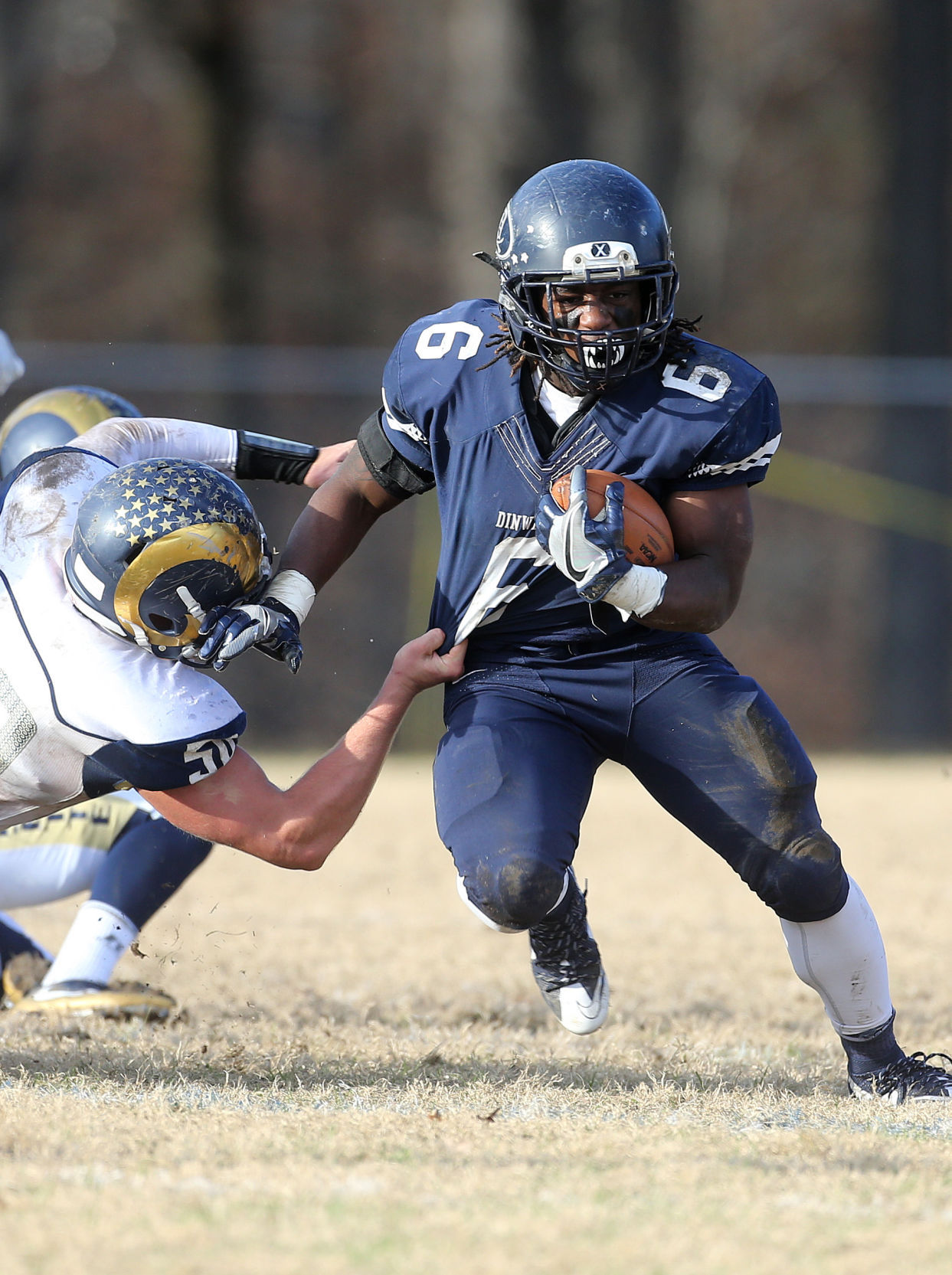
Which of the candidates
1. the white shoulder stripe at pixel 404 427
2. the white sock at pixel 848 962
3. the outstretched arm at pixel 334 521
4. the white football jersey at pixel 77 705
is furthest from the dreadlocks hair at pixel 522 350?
the white sock at pixel 848 962

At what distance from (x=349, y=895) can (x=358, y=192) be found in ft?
49.9

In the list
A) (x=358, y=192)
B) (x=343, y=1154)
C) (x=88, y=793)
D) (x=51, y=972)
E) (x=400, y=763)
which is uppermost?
(x=88, y=793)

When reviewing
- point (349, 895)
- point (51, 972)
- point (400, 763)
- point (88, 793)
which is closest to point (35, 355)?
point (400, 763)

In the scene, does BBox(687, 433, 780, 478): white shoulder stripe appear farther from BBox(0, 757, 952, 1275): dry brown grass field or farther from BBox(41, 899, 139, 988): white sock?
BBox(41, 899, 139, 988): white sock

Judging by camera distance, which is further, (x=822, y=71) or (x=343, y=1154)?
(x=822, y=71)

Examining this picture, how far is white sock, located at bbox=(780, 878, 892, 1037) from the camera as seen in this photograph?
342cm

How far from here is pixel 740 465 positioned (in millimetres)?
3443

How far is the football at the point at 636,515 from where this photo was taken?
10.8ft

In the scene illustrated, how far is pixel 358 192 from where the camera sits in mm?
20047

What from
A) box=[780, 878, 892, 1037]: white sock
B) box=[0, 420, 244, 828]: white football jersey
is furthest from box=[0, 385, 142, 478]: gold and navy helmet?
box=[780, 878, 892, 1037]: white sock

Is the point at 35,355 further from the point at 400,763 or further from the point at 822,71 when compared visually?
the point at 822,71

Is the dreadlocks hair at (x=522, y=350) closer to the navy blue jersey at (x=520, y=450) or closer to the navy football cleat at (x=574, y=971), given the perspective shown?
the navy blue jersey at (x=520, y=450)

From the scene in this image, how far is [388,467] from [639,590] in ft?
2.54

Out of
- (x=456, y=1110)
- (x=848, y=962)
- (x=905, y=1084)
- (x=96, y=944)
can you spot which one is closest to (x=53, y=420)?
(x=96, y=944)
